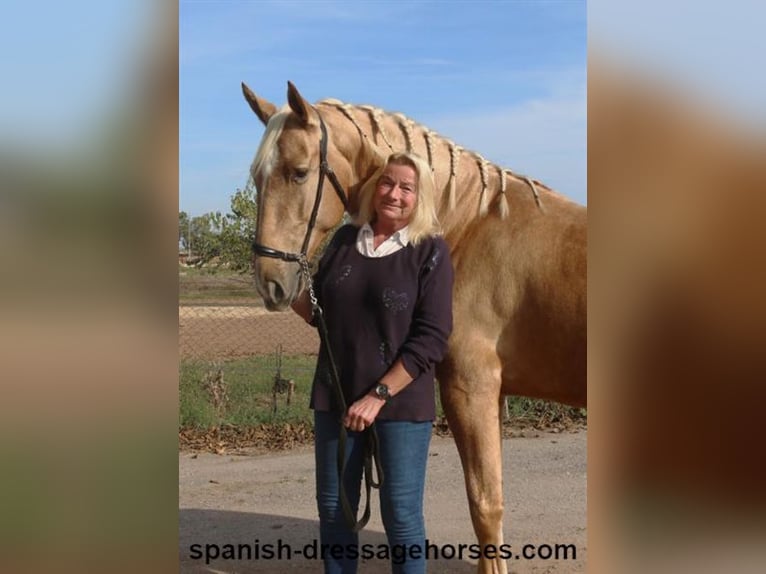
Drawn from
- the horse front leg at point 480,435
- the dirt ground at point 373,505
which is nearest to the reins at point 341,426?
the horse front leg at point 480,435

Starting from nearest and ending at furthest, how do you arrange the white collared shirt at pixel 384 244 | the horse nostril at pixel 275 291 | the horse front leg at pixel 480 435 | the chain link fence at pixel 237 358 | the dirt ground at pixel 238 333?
1. the white collared shirt at pixel 384 244
2. the horse nostril at pixel 275 291
3. the horse front leg at pixel 480 435
4. the chain link fence at pixel 237 358
5. the dirt ground at pixel 238 333

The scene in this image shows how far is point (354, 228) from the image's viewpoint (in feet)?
8.77

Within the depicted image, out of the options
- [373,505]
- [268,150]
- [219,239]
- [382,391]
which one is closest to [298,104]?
[268,150]

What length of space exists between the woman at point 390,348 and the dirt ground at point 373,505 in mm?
1468

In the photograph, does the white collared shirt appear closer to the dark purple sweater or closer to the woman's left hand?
the dark purple sweater

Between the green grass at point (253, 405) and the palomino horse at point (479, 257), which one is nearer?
the palomino horse at point (479, 257)

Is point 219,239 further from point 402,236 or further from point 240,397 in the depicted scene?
point 402,236

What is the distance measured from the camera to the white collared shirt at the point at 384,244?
99.5 inches

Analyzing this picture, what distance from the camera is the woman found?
8.05ft

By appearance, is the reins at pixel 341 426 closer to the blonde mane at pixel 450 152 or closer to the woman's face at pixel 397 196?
the woman's face at pixel 397 196
